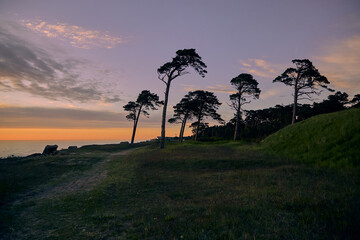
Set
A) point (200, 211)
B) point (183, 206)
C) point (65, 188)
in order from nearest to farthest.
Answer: point (200, 211) < point (183, 206) < point (65, 188)

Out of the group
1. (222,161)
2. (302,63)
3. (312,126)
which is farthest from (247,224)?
(302,63)

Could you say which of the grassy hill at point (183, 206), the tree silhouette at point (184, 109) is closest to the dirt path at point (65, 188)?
the grassy hill at point (183, 206)

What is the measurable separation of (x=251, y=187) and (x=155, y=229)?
6.11m

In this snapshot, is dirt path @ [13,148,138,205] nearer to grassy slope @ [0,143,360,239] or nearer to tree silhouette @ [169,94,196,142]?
grassy slope @ [0,143,360,239]

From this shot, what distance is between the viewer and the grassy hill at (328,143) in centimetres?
1434

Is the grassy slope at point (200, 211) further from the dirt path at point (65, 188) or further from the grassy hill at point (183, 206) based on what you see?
the dirt path at point (65, 188)

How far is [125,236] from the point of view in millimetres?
5711

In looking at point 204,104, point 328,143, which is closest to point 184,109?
point 204,104

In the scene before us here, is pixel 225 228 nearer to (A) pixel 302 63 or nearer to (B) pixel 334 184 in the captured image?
(B) pixel 334 184

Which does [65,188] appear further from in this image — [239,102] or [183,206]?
[239,102]

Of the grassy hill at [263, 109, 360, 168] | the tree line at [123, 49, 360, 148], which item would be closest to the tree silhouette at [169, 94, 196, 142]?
the tree line at [123, 49, 360, 148]

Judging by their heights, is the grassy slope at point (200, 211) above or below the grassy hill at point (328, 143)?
below

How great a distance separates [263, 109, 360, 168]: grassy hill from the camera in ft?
47.0

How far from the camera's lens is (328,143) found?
1744 centimetres
